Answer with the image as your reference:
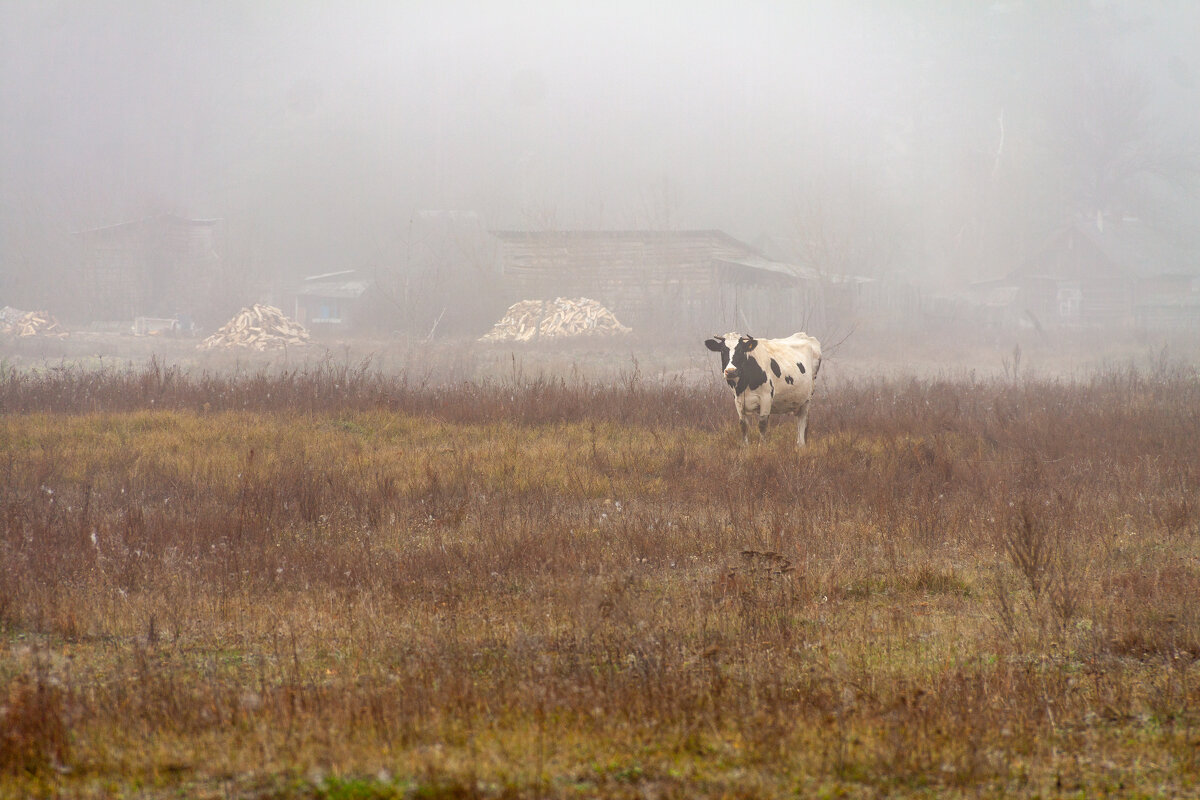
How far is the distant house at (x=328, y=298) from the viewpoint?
185 feet

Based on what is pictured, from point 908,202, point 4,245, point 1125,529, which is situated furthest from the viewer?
point 908,202

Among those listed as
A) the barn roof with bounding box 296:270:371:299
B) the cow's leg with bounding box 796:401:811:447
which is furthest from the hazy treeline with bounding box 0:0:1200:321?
the cow's leg with bounding box 796:401:811:447

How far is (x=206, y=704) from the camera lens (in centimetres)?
431

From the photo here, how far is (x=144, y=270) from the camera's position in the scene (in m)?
54.7

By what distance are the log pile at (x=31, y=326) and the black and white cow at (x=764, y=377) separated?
3730 centimetres

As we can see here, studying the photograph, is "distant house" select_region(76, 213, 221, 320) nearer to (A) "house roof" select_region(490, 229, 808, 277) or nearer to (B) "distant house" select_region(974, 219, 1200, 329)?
(A) "house roof" select_region(490, 229, 808, 277)

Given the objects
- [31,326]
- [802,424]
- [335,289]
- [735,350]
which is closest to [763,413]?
[802,424]

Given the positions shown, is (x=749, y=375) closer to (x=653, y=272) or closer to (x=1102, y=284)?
(x=653, y=272)

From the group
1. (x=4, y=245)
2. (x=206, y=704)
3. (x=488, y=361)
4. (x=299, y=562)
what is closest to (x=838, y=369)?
(x=488, y=361)

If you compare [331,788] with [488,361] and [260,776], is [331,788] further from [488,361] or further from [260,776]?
[488,361]

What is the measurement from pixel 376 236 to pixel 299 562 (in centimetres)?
8192

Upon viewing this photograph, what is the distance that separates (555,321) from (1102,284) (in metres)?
35.0

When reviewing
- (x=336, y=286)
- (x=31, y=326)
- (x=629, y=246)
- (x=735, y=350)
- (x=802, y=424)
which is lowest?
(x=802, y=424)

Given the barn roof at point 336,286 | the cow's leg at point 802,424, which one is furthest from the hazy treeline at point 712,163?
the cow's leg at point 802,424
